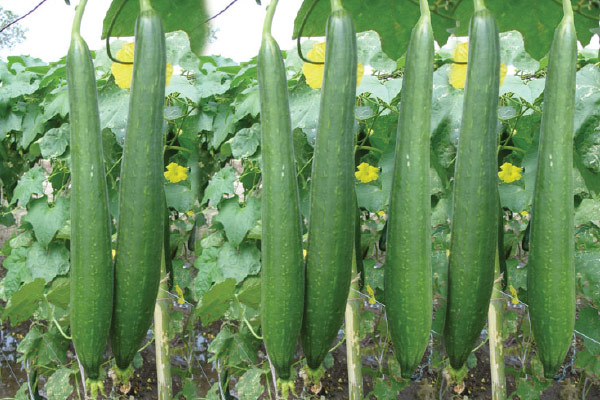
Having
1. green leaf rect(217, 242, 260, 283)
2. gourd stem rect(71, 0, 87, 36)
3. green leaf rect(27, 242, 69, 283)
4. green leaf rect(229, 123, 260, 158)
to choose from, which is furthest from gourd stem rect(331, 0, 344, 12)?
green leaf rect(27, 242, 69, 283)

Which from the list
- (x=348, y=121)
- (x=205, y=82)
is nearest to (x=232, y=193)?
(x=205, y=82)

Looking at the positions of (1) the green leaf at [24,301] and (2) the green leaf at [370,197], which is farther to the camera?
(1) the green leaf at [24,301]

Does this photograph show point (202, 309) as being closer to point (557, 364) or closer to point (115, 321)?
point (115, 321)

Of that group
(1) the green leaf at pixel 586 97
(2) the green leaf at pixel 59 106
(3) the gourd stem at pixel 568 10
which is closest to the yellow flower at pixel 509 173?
(1) the green leaf at pixel 586 97

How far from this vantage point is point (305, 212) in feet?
10.6

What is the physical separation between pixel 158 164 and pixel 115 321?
688 mm

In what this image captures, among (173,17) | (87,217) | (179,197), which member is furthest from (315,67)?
(179,197)

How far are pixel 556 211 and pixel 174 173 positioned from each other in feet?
7.75

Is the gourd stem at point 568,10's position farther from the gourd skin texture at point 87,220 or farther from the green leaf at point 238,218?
the green leaf at point 238,218

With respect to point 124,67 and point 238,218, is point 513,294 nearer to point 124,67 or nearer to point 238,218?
point 238,218

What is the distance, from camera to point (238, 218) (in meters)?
3.49

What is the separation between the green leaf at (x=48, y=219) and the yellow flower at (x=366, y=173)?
2188 millimetres

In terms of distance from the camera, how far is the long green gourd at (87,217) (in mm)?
2067

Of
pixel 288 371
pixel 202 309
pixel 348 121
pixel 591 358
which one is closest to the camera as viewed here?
pixel 348 121
